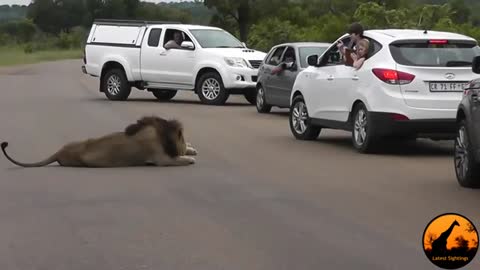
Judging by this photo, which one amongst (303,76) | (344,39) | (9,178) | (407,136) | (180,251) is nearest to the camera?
(180,251)

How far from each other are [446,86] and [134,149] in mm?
4146

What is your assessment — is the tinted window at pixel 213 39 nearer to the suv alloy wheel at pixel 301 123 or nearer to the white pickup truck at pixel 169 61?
the white pickup truck at pixel 169 61

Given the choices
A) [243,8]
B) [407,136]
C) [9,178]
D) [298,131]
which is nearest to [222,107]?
[298,131]

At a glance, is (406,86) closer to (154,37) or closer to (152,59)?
(152,59)

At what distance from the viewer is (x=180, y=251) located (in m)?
7.78

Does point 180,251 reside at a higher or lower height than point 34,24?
higher

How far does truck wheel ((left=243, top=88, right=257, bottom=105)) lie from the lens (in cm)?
2528

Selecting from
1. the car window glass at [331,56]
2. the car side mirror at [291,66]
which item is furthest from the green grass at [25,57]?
the car window glass at [331,56]

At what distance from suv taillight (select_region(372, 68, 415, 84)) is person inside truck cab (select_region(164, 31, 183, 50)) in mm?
13190

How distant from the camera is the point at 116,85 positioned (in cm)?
2736

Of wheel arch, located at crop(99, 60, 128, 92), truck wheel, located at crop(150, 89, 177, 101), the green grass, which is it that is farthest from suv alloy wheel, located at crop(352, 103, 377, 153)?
the green grass

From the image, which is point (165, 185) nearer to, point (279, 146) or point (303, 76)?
point (279, 146)

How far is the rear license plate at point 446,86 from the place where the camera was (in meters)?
13.4

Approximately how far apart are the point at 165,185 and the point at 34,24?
10971 cm
